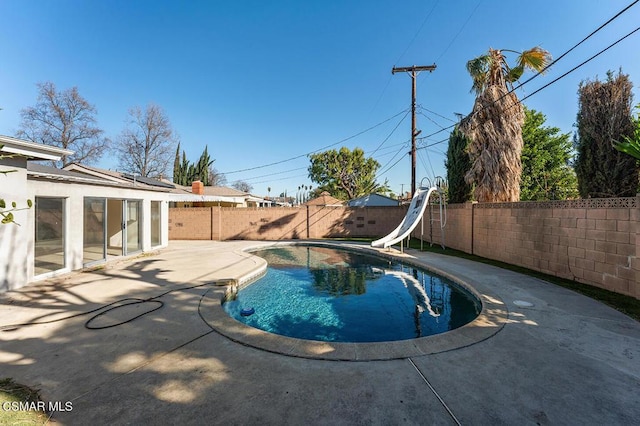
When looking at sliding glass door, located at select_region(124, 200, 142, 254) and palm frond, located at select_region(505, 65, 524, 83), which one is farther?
palm frond, located at select_region(505, 65, 524, 83)

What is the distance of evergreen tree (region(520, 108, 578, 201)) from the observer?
22.9m

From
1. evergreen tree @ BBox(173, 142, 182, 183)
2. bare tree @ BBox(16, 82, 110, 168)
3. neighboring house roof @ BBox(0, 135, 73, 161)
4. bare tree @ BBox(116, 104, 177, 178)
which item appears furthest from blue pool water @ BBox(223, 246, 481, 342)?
evergreen tree @ BBox(173, 142, 182, 183)

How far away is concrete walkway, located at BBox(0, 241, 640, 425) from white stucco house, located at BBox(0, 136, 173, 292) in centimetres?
211

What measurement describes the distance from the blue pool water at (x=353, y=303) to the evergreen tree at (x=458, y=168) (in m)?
5.76

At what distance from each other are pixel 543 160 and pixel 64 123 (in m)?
41.1

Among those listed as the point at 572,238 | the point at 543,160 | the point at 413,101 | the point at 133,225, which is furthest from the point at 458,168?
the point at 543,160

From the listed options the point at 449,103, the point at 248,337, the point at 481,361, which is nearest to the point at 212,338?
the point at 248,337

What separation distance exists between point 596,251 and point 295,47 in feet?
56.2

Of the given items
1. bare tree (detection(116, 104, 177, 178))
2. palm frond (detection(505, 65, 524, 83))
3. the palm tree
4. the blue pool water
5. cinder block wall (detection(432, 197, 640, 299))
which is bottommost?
the blue pool water

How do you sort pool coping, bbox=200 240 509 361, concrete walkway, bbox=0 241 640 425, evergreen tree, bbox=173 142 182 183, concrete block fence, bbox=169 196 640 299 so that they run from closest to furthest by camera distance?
concrete walkway, bbox=0 241 640 425
pool coping, bbox=200 240 509 361
concrete block fence, bbox=169 196 640 299
evergreen tree, bbox=173 142 182 183

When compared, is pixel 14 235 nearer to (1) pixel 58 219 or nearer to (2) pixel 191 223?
(1) pixel 58 219

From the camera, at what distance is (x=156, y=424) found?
225 centimetres

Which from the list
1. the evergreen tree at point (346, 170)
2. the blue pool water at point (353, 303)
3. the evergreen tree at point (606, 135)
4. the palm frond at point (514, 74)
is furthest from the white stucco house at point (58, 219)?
the evergreen tree at point (346, 170)

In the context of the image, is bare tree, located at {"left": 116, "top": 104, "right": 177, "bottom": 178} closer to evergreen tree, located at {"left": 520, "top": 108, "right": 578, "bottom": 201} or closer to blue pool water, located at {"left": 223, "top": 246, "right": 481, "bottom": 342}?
blue pool water, located at {"left": 223, "top": 246, "right": 481, "bottom": 342}
